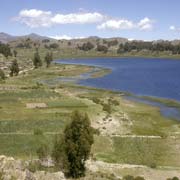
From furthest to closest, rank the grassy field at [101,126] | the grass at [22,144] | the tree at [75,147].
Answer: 1. the grassy field at [101,126]
2. the grass at [22,144]
3. the tree at [75,147]

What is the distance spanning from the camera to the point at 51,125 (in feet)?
231

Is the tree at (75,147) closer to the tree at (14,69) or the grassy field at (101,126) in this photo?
the grassy field at (101,126)

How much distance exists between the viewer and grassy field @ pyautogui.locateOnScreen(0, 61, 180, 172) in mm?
55344

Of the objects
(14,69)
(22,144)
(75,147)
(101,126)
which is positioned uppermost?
(75,147)

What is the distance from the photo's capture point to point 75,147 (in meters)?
39.0

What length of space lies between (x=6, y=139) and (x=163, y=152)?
959 inches

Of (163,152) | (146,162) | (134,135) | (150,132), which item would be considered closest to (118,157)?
(146,162)

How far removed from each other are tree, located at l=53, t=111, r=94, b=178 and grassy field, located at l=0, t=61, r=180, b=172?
40.5 ft

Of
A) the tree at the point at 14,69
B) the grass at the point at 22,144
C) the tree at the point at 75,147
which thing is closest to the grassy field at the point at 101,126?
the grass at the point at 22,144

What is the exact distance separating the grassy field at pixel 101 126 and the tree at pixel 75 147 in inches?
486

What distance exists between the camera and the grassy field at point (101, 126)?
55.3 meters

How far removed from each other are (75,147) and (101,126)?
33746mm

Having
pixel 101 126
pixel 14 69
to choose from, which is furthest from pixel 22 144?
pixel 14 69

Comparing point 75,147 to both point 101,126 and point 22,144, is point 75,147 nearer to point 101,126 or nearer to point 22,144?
point 22,144
